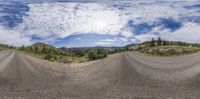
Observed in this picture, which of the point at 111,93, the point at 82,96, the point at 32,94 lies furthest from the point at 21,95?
the point at 111,93

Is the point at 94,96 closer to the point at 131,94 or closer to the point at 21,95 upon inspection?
the point at 131,94

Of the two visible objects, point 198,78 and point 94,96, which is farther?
point 198,78

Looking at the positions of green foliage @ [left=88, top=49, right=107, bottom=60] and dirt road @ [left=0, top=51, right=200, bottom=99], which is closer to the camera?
dirt road @ [left=0, top=51, right=200, bottom=99]

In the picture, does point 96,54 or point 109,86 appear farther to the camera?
point 96,54

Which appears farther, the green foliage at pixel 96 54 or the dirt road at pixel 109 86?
the green foliage at pixel 96 54

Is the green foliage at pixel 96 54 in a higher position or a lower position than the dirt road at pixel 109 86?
lower

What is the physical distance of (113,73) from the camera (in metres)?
25.2

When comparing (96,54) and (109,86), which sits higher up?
(109,86)

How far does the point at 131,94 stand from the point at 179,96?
1.95 m

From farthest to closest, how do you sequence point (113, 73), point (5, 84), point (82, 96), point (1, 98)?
point (113, 73)
point (5, 84)
point (82, 96)
point (1, 98)

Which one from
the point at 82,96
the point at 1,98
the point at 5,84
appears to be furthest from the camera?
the point at 5,84

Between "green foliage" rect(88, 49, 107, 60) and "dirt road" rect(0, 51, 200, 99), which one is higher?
"dirt road" rect(0, 51, 200, 99)

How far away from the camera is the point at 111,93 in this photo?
1827cm

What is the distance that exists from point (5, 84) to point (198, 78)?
867 cm
